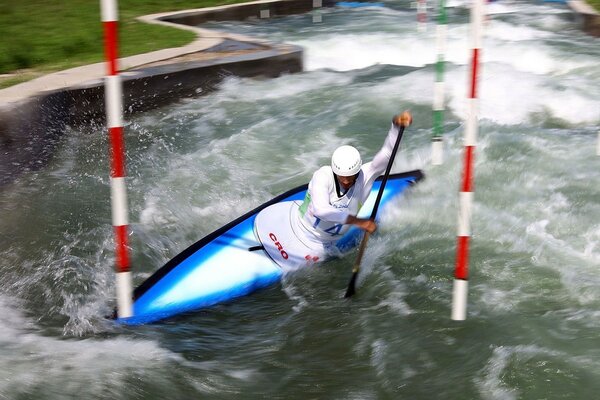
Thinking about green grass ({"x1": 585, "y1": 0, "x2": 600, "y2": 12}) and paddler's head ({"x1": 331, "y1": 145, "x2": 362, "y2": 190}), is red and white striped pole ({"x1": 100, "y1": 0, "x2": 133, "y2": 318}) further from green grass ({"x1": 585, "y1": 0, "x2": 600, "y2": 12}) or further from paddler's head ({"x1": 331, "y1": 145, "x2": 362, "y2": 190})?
green grass ({"x1": 585, "y1": 0, "x2": 600, "y2": 12})

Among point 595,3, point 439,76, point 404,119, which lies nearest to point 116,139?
point 404,119

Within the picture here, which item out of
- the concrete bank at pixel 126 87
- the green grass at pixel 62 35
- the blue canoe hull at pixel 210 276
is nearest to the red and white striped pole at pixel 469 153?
the blue canoe hull at pixel 210 276

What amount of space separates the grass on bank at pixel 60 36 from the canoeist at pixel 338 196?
4.25m

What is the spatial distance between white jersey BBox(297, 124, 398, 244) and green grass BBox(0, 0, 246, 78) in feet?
14.5

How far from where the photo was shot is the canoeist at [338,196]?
4359 mm

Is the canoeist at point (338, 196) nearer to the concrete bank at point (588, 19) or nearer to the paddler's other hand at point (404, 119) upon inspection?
the paddler's other hand at point (404, 119)

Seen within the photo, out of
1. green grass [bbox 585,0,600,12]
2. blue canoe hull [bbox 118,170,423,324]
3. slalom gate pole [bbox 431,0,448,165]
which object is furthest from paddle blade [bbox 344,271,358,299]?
green grass [bbox 585,0,600,12]

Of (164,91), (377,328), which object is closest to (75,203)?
(164,91)

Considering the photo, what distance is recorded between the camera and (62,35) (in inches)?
387

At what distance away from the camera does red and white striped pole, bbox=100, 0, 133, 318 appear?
334 cm

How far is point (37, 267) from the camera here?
189 inches

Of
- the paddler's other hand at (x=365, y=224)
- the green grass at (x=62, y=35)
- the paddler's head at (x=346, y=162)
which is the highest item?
the green grass at (x=62, y=35)

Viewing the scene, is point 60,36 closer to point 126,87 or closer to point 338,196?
point 126,87

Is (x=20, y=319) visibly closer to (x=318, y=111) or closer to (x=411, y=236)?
(x=411, y=236)
